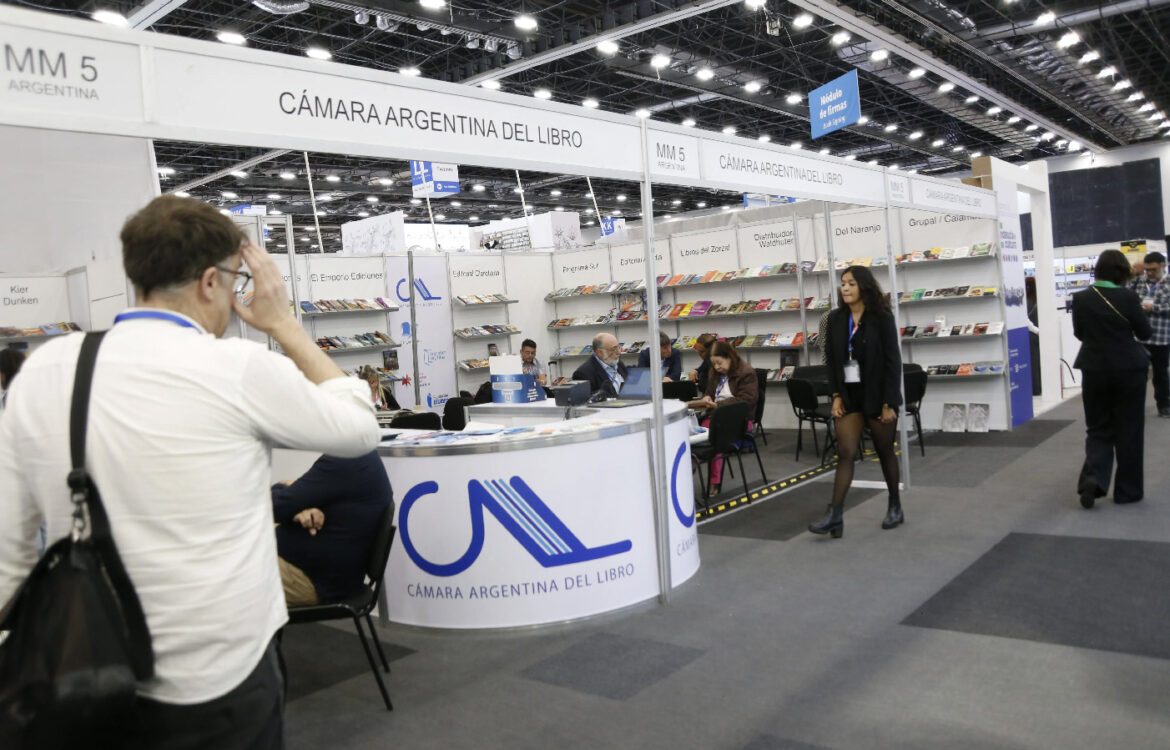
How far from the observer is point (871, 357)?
497 cm

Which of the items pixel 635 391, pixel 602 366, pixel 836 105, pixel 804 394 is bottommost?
pixel 804 394

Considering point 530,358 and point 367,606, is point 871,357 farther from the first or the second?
point 530,358

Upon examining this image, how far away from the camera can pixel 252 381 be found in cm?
114

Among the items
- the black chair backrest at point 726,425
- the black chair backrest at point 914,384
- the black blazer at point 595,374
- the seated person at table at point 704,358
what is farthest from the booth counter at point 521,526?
the seated person at table at point 704,358

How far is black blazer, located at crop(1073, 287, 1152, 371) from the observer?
515 centimetres

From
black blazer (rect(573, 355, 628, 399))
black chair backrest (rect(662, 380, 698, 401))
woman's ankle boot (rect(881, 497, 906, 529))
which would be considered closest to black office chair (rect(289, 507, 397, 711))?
woman's ankle boot (rect(881, 497, 906, 529))

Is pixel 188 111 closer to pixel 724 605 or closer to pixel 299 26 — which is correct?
pixel 724 605

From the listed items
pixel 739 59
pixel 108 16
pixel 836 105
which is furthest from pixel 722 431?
pixel 739 59

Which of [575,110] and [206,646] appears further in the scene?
[575,110]

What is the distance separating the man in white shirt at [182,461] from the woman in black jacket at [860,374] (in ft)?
13.8

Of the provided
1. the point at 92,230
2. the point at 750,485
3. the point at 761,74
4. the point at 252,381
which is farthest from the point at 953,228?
the point at 252,381

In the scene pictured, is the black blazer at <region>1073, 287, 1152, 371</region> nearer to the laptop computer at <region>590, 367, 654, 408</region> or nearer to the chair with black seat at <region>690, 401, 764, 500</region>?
the chair with black seat at <region>690, 401, 764, 500</region>

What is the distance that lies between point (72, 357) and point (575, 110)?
120 inches

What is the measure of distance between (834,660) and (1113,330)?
3147 mm
